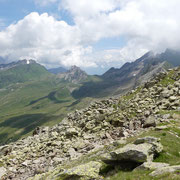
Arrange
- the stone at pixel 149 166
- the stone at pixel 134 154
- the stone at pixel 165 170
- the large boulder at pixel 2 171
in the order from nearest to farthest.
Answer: the stone at pixel 165 170, the stone at pixel 149 166, the stone at pixel 134 154, the large boulder at pixel 2 171

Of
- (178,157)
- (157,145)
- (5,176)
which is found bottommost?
(5,176)

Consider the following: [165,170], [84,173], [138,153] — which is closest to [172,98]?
[138,153]

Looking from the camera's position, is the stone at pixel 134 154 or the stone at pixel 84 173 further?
the stone at pixel 134 154

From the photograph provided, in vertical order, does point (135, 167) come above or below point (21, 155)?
above

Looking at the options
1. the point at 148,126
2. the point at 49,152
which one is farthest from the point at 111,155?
the point at 49,152

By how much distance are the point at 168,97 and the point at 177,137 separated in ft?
81.1

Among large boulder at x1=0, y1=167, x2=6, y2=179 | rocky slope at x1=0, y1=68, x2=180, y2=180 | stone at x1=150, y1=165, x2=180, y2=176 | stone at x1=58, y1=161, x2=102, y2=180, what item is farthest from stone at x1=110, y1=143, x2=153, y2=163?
large boulder at x1=0, y1=167, x2=6, y2=179

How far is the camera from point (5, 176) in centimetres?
2991

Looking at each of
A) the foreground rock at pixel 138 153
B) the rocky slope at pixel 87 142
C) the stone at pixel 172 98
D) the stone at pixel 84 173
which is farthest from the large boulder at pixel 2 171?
the stone at pixel 172 98

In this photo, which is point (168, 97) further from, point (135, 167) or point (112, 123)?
point (135, 167)

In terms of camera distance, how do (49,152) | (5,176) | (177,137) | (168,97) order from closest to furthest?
(177,137), (5,176), (49,152), (168,97)

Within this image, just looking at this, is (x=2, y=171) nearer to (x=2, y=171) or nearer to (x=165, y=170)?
(x=2, y=171)

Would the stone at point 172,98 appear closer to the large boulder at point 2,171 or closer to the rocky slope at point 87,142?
the rocky slope at point 87,142

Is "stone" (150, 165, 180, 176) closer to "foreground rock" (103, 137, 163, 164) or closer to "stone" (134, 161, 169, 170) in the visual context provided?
"stone" (134, 161, 169, 170)
